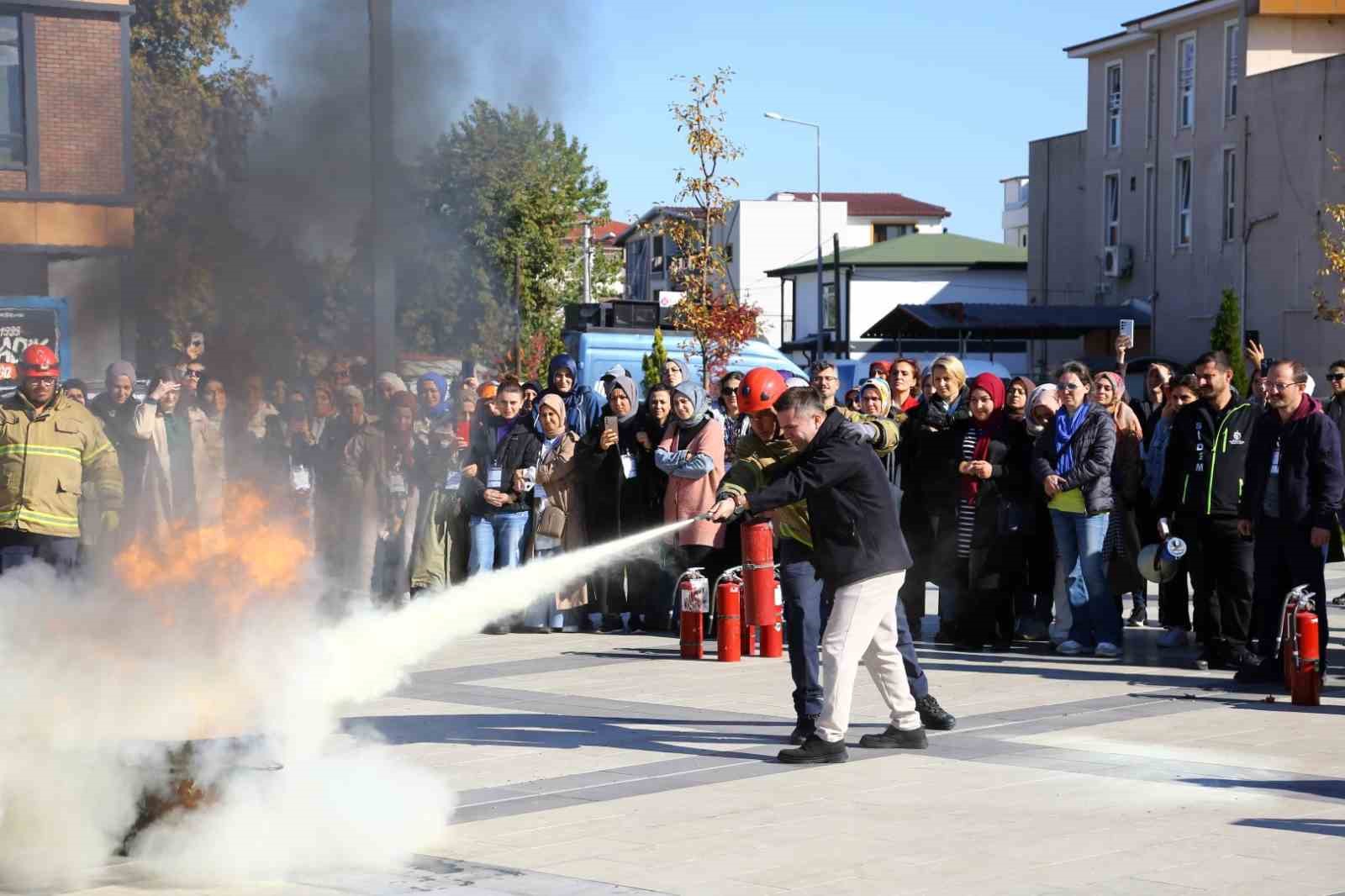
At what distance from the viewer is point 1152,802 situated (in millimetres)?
7852

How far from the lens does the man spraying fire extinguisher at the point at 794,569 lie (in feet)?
30.4

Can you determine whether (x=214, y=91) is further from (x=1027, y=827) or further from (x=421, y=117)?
(x=1027, y=827)

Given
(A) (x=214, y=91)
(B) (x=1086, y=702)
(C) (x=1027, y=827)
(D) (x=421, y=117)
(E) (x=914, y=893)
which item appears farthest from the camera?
(B) (x=1086, y=702)

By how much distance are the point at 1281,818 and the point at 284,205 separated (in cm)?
547

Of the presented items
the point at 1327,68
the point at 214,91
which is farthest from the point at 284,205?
the point at 1327,68

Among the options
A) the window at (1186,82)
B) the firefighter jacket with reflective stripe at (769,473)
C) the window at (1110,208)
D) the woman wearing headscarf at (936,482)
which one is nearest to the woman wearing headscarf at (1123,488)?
the woman wearing headscarf at (936,482)

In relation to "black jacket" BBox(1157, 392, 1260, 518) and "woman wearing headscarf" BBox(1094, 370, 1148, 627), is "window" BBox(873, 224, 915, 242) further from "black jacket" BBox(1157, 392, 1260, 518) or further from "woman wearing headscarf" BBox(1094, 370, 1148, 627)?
"black jacket" BBox(1157, 392, 1260, 518)

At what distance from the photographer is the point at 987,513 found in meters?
13.2

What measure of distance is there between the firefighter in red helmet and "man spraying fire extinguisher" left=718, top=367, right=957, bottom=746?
150 inches

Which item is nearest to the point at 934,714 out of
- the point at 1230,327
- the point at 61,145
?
the point at 61,145

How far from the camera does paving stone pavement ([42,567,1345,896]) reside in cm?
666

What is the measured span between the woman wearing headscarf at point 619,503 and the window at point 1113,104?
38.3 metres

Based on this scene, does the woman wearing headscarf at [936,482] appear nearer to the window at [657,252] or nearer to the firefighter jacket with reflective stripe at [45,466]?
the firefighter jacket with reflective stripe at [45,466]

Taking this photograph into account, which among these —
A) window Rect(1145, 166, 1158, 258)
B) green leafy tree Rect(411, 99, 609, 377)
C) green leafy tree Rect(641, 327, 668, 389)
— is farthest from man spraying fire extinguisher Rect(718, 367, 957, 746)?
window Rect(1145, 166, 1158, 258)
